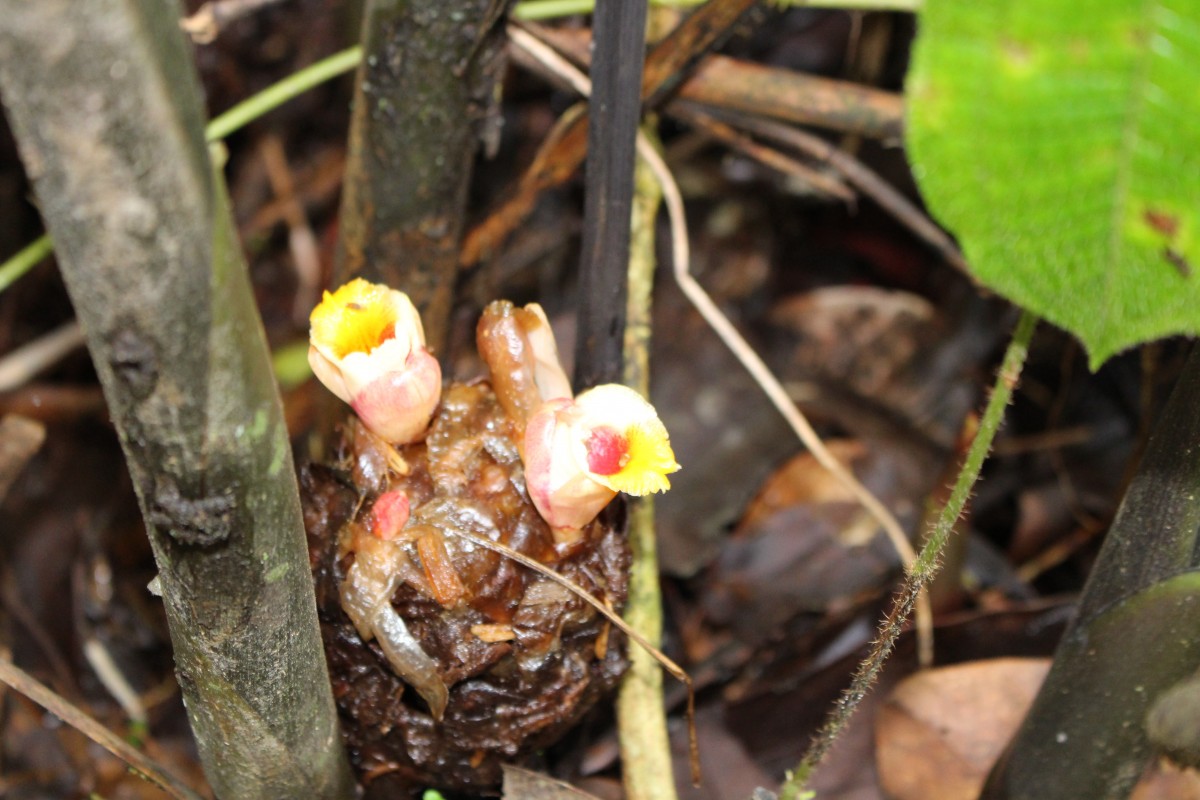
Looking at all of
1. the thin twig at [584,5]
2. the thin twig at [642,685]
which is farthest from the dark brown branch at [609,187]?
the thin twig at [584,5]

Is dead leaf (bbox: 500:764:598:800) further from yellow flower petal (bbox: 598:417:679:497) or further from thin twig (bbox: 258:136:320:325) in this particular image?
thin twig (bbox: 258:136:320:325)

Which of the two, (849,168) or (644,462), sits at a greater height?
(849,168)

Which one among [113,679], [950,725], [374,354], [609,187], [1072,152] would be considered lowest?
[113,679]

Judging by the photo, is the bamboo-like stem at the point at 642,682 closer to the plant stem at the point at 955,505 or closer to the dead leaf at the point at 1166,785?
the plant stem at the point at 955,505

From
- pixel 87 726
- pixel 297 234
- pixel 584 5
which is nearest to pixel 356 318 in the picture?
pixel 87 726

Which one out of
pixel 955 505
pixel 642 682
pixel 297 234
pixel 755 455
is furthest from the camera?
pixel 297 234

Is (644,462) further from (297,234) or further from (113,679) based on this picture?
(297,234)

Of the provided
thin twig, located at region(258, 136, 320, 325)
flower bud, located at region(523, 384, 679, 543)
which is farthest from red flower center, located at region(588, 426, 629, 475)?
thin twig, located at region(258, 136, 320, 325)
